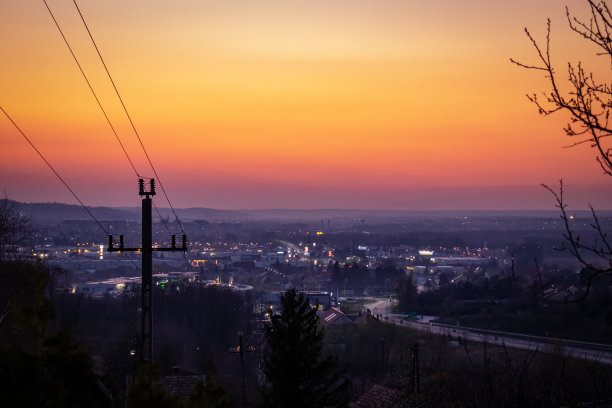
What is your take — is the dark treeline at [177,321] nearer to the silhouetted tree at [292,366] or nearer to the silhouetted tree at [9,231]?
the silhouetted tree at [9,231]

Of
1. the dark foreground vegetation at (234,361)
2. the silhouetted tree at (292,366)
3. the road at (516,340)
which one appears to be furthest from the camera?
the road at (516,340)

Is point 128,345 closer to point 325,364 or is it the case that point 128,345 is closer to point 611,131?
point 325,364

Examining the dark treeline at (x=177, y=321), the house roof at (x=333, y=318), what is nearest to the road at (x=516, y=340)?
the house roof at (x=333, y=318)

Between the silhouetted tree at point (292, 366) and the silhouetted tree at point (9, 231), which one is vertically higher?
the silhouetted tree at point (9, 231)

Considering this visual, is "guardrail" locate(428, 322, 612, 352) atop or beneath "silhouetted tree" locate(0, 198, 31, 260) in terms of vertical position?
beneath

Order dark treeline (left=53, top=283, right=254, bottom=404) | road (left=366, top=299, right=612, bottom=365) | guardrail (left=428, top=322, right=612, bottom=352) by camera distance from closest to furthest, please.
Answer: road (left=366, top=299, right=612, bottom=365)
guardrail (left=428, top=322, right=612, bottom=352)
dark treeline (left=53, top=283, right=254, bottom=404)

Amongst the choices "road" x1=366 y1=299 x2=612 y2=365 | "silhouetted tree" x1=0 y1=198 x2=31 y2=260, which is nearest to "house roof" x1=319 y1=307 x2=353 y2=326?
"road" x1=366 y1=299 x2=612 y2=365

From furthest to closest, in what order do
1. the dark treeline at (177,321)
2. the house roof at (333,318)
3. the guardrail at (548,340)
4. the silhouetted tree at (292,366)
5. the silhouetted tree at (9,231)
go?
the house roof at (333,318), the dark treeline at (177,321), the guardrail at (548,340), the silhouetted tree at (9,231), the silhouetted tree at (292,366)

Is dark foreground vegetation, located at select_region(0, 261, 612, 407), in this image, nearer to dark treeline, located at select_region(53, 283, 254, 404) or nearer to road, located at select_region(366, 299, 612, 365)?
dark treeline, located at select_region(53, 283, 254, 404)

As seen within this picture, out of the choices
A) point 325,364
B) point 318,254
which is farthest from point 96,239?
point 325,364
